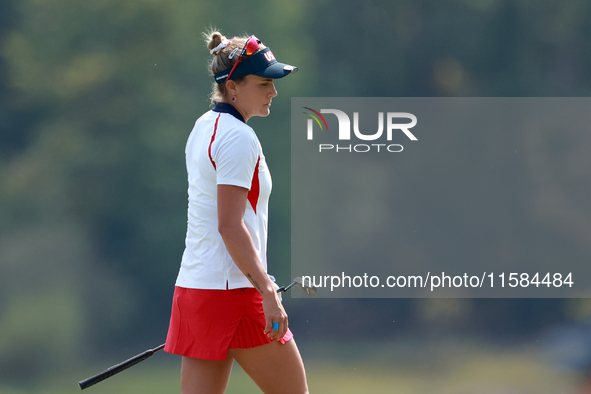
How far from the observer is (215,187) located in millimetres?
1887

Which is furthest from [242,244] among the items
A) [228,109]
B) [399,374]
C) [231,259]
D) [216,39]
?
[399,374]

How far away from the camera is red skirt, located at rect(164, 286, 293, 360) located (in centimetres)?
189

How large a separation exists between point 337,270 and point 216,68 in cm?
156

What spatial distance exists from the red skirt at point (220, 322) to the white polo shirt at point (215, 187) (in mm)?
33

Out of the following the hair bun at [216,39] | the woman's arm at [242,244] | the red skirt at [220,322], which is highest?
the hair bun at [216,39]

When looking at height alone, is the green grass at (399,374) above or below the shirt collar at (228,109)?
below

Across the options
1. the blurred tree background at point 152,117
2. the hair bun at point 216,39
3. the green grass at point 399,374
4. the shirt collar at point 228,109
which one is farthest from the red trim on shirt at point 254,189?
the green grass at point 399,374

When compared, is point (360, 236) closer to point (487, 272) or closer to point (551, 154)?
point (487, 272)

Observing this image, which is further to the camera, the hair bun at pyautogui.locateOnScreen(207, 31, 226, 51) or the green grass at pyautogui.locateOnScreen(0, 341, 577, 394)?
the green grass at pyautogui.locateOnScreen(0, 341, 577, 394)

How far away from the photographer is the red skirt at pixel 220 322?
1889 millimetres

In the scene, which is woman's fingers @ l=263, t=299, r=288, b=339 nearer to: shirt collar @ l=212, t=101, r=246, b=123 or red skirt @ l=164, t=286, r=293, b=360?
red skirt @ l=164, t=286, r=293, b=360

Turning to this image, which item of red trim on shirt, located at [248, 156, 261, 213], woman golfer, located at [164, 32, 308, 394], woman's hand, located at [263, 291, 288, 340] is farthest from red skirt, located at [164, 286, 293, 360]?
red trim on shirt, located at [248, 156, 261, 213]

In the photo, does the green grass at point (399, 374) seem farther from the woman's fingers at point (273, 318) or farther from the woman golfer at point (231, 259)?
the woman's fingers at point (273, 318)

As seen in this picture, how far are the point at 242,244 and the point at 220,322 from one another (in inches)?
10.2
